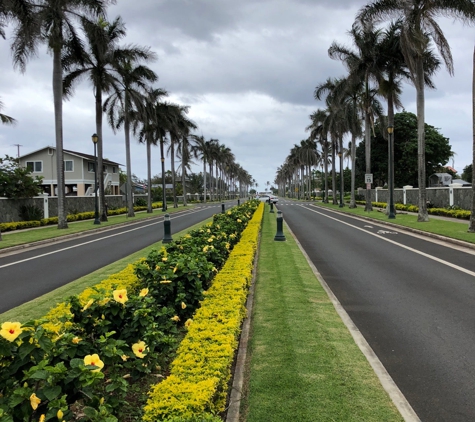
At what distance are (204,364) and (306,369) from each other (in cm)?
119

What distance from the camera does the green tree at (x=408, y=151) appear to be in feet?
183

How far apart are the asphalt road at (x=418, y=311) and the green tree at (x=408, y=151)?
45.5m

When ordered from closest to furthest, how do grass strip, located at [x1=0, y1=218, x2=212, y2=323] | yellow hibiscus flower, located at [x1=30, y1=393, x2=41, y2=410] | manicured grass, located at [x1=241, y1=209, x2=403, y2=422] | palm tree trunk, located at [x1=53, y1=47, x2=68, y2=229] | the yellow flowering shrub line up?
1. yellow hibiscus flower, located at [x1=30, y1=393, x2=41, y2=410]
2. the yellow flowering shrub
3. manicured grass, located at [x1=241, y1=209, x2=403, y2=422]
4. grass strip, located at [x1=0, y1=218, x2=212, y2=323]
5. palm tree trunk, located at [x1=53, y1=47, x2=68, y2=229]

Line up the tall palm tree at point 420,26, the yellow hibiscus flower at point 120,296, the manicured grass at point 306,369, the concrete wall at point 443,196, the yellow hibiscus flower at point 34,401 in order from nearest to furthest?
the yellow hibiscus flower at point 34,401
the manicured grass at point 306,369
the yellow hibiscus flower at point 120,296
the tall palm tree at point 420,26
the concrete wall at point 443,196

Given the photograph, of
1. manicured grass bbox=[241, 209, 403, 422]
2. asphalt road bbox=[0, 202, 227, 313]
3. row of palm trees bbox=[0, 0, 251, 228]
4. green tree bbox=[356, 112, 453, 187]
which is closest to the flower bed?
manicured grass bbox=[241, 209, 403, 422]

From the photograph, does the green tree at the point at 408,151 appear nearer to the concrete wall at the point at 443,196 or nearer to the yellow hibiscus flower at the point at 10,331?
the concrete wall at the point at 443,196

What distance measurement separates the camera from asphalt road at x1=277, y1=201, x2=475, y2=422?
4.18m

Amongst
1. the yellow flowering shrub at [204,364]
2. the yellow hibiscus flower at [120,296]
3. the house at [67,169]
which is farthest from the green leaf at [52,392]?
the house at [67,169]

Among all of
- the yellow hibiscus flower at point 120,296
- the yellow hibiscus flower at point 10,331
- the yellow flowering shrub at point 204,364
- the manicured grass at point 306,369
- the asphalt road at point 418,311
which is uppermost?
the yellow hibiscus flower at point 10,331

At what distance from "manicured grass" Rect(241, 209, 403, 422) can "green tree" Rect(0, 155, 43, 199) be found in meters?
23.0

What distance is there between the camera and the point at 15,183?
84.7 ft

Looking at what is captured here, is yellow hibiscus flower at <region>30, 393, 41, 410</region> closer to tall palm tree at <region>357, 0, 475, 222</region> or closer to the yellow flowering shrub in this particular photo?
the yellow flowering shrub

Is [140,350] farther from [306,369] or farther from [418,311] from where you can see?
[418,311]

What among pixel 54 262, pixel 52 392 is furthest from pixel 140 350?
pixel 54 262
